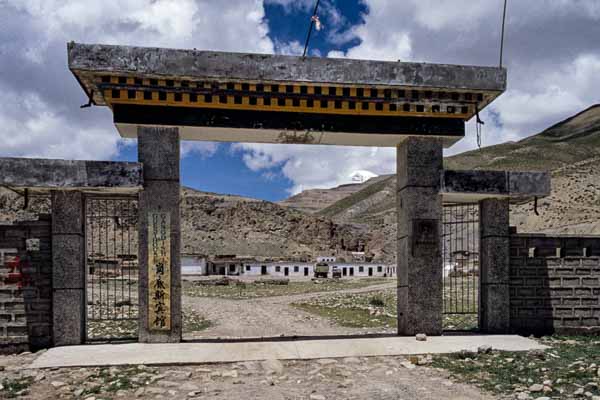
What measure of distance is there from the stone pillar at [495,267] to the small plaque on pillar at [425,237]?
1.18m

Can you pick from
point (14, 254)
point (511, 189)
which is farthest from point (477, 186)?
point (14, 254)

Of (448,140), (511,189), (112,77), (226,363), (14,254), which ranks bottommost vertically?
(226,363)

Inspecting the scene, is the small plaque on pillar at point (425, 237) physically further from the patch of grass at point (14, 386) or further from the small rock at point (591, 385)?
the patch of grass at point (14, 386)

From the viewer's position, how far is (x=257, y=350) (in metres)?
9.08

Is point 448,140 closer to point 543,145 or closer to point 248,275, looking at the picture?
point 248,275

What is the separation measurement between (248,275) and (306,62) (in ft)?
182

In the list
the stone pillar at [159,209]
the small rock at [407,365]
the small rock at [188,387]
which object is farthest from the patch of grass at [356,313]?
the small rock at [188,387]

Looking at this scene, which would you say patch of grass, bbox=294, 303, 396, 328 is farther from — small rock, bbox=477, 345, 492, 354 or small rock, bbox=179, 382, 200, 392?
small rock, bbox=179, 382, 200, 392

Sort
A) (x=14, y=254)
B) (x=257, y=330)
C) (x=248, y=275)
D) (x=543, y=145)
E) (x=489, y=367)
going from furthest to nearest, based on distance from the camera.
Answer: (x=543, y=145) → (x=248, y=275) → (x=257, y=330) → (x=14, y=254) → (x=489, y=367)

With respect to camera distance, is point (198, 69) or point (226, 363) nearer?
point (226, 363)

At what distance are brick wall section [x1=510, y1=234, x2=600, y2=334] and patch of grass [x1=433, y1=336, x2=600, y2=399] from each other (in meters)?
1.22

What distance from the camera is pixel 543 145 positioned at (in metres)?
123

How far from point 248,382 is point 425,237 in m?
4.66

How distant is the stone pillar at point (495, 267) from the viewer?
416 inches
